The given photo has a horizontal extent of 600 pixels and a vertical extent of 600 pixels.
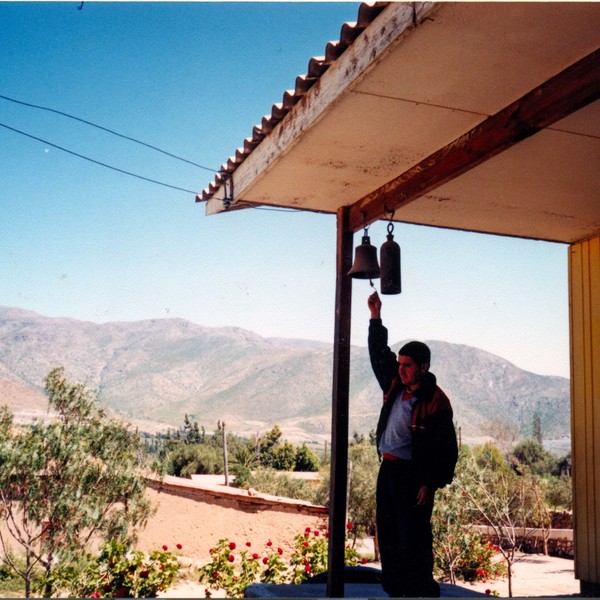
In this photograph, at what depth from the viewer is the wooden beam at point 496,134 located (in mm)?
2861

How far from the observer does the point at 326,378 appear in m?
186

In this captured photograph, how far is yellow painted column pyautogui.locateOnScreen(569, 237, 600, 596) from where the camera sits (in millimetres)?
5496

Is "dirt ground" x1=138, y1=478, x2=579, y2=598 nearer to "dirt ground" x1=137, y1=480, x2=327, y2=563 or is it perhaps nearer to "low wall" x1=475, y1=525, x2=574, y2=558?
"dirt ground" x1=137, y1=480, x2=327, y2=563

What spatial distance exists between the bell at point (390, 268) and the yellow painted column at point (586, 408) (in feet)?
6.89

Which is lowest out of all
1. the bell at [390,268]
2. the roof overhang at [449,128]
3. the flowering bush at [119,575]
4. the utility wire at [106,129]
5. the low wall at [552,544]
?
the low wall at [552,544]

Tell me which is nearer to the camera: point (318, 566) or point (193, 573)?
point (318, 566)

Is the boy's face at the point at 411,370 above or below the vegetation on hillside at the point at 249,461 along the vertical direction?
above

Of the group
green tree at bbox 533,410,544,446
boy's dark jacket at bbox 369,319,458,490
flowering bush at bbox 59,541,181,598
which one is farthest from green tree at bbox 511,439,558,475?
boy's dark jacket at bbox 369,319,458,490

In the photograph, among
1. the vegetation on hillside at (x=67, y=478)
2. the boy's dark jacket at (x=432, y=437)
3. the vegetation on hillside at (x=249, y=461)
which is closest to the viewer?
the boy's dark jacket at (x=432, y=437)

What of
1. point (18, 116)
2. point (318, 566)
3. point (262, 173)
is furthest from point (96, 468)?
point (262, 173)

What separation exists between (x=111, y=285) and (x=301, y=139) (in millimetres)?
139387

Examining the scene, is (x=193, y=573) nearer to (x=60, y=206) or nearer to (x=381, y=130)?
(x=381, y=130)

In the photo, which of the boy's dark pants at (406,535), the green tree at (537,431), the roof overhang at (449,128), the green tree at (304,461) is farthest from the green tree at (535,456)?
the boy's dark pants at (406,535)

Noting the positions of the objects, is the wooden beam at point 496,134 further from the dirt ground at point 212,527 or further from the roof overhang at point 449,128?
the dirt ground at point 212,527
